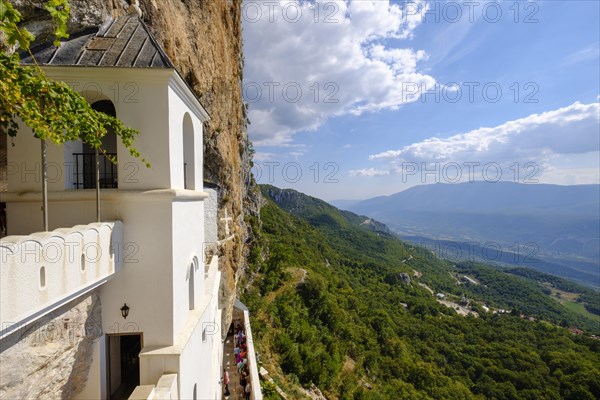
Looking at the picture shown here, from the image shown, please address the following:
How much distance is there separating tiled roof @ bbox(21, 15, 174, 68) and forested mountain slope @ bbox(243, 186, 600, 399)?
15.9 meters

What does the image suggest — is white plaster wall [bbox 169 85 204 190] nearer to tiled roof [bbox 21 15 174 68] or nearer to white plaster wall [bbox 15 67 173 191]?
white plaster wall [bbox 15 67 173 191]

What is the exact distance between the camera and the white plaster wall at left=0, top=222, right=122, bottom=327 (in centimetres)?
305

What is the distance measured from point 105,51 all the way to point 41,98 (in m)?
1.94

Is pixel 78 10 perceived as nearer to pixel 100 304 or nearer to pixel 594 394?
pixel 100 304

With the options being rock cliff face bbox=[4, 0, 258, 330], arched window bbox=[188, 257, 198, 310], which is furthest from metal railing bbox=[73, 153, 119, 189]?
rock cliff face bbox=[4, 0, 258, 330]

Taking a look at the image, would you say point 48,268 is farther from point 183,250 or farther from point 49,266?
point 183,250

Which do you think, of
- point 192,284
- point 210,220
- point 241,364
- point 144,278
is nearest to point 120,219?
point 144,278

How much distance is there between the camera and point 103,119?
15.0ft

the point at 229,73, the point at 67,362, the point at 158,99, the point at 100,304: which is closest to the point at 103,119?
the point at 158,99

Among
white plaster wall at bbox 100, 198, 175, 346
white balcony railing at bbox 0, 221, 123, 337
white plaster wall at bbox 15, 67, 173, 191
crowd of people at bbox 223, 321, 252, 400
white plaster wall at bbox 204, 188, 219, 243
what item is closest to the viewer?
white balcony railing at bbox 0, 221, 123, 337

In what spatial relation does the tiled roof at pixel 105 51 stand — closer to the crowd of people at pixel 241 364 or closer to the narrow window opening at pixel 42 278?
the narrow window opening at pixel 42 278

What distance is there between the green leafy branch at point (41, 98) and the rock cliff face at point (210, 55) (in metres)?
2.72

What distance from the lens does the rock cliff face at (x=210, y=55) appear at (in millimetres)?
6363

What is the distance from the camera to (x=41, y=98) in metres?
4.07
